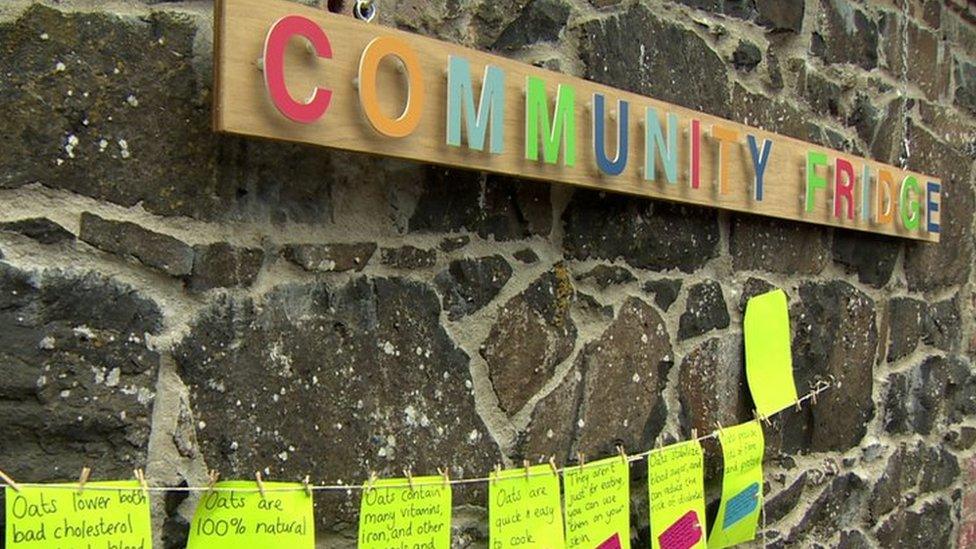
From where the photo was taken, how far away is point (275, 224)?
4.29 ft

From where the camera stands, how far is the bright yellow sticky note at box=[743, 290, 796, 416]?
2.14 metres

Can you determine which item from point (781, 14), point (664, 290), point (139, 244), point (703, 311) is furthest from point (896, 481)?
point (139, 244)

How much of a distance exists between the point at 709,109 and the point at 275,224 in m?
1.02

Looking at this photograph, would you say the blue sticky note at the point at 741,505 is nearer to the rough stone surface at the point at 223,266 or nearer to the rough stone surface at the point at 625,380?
the rough stone surface at the point at 625,380

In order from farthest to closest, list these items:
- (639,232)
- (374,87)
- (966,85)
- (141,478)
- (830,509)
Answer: (966,85)
(830,509)
(639,232)
(374,87)
(141,478)

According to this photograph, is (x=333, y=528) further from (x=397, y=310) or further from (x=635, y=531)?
(x=635, y=531)

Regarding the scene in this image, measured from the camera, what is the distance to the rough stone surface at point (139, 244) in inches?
45.1

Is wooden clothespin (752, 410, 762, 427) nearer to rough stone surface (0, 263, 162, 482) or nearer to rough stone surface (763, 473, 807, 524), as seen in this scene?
rough stone surface (763, 473, 807, 524)

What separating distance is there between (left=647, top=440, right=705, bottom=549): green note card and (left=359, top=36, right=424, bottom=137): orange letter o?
0.82m

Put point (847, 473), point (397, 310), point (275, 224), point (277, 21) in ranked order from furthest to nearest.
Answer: point (847, 473), point (397, 310), point (275, 224), point (277, 21)

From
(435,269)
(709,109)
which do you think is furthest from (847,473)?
(435,269)

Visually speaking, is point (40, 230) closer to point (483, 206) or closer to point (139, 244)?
point (139, 244)

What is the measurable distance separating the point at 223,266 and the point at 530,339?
562 millimetres

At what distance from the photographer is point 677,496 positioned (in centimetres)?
189
